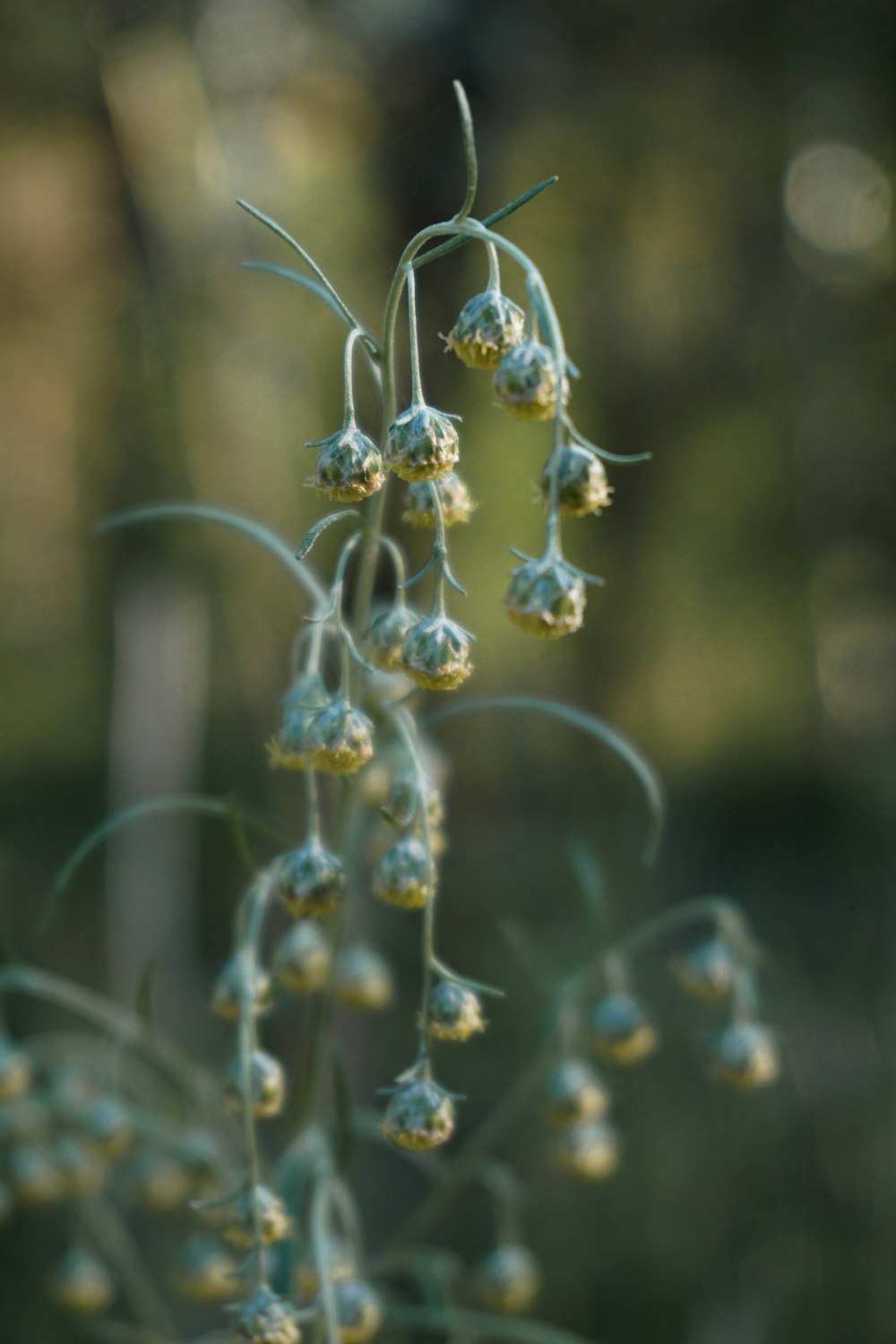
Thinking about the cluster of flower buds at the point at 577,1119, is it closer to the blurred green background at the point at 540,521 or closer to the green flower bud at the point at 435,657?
the green flower bud at the point at 435,657

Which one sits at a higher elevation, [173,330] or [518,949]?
[173,330]

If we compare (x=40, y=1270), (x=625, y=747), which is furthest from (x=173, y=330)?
(x=625, y=747)

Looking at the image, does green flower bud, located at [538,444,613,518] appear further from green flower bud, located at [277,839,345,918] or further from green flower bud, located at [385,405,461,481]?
green flower bud, located at [277,839,345,918]

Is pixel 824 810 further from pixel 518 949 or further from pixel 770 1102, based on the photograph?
pixel 518 949

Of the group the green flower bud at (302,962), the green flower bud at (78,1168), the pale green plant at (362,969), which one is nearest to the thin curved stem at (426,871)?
the pale green plant at (362,969)

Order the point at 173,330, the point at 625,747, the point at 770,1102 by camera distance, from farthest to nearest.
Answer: the point at 173,330 < the point at 770,1102 < the point at 625,747

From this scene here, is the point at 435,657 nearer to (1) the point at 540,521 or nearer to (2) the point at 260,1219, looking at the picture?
(2) the point at 260,1219

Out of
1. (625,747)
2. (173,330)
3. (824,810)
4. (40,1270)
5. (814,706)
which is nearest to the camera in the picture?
(625,747)

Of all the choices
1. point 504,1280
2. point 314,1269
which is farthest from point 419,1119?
point 504,1280
